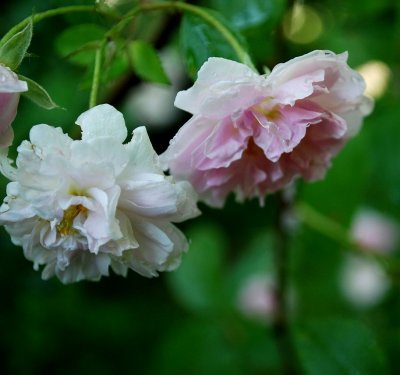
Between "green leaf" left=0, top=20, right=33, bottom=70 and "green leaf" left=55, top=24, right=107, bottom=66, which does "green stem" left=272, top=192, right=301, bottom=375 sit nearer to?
"green leaf" left=55, top=24, right=107, bottom=66

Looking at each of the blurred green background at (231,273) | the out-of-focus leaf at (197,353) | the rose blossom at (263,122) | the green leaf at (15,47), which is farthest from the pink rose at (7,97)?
the out-of-focus leaf at (197,353)

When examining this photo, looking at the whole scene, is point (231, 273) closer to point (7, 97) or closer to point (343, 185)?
point (343, 185)

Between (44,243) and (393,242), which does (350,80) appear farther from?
(393,242)

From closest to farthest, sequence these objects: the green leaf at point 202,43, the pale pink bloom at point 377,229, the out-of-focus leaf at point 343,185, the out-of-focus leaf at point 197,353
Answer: the green leaf at point 202,43 < the out-of-focus leaf at point 343,185 < the out-of-focus leaf at point 197,353 < the pale pink bloom at point 377,229

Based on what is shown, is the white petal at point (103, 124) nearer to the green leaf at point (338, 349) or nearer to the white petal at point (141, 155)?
the white petal at point (141, 155)

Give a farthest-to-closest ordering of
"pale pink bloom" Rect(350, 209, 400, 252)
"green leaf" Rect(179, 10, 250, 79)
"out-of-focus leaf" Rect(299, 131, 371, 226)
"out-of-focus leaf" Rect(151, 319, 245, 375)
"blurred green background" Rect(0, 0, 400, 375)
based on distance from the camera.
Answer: "pale pink bloom" Rect(350, 209, 400, 252) → "out-of-focus leaf" Rect(151, 319, 245, 375) → "out-of-focus leaf" Rect(299, 131, 371, 226) → "blurred green background" Rect(0, 0, 400, 375) → "green leaf" Rect(179, 10, 250, 79)

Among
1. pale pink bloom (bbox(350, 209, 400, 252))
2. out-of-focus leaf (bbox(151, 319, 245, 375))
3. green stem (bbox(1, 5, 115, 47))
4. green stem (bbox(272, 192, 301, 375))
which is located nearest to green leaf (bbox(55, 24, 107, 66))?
green stem (bbox(1, 5, 115, 47))
